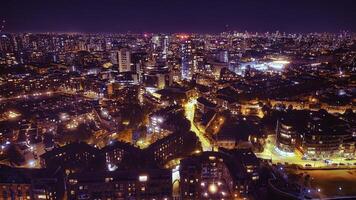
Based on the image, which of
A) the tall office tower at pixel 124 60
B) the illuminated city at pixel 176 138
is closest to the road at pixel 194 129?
the illuminated city at pixel 176 138

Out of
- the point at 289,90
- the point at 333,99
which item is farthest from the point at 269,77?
the point at 333,99

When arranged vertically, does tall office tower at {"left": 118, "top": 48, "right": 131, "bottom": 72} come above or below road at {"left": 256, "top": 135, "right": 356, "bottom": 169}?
above

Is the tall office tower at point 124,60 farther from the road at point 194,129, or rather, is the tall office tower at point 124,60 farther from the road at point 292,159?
the road at point 292,159

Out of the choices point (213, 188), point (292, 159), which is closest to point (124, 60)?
point (292, 159)

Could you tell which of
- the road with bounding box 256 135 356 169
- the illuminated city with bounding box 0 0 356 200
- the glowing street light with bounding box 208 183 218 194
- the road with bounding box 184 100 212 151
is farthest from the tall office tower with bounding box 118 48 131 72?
the glowing street light with bounding box 208 183 218 194

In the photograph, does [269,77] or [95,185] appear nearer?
[95,185]

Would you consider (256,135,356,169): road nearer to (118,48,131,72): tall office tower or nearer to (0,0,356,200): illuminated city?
(0,0,356,200): illuminated city

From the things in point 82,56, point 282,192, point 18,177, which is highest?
point 82,56

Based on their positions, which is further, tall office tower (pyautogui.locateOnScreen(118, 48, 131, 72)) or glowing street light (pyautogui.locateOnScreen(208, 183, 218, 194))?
tall office tower (pyautogui.locateOnScreen(118, 48, 131, 72))

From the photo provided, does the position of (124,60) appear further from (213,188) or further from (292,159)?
(213,188)

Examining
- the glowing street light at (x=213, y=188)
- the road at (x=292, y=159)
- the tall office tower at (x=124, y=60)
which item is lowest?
the road at (x=292, y=159)

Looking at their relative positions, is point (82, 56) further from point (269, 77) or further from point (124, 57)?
point (269, 77)
